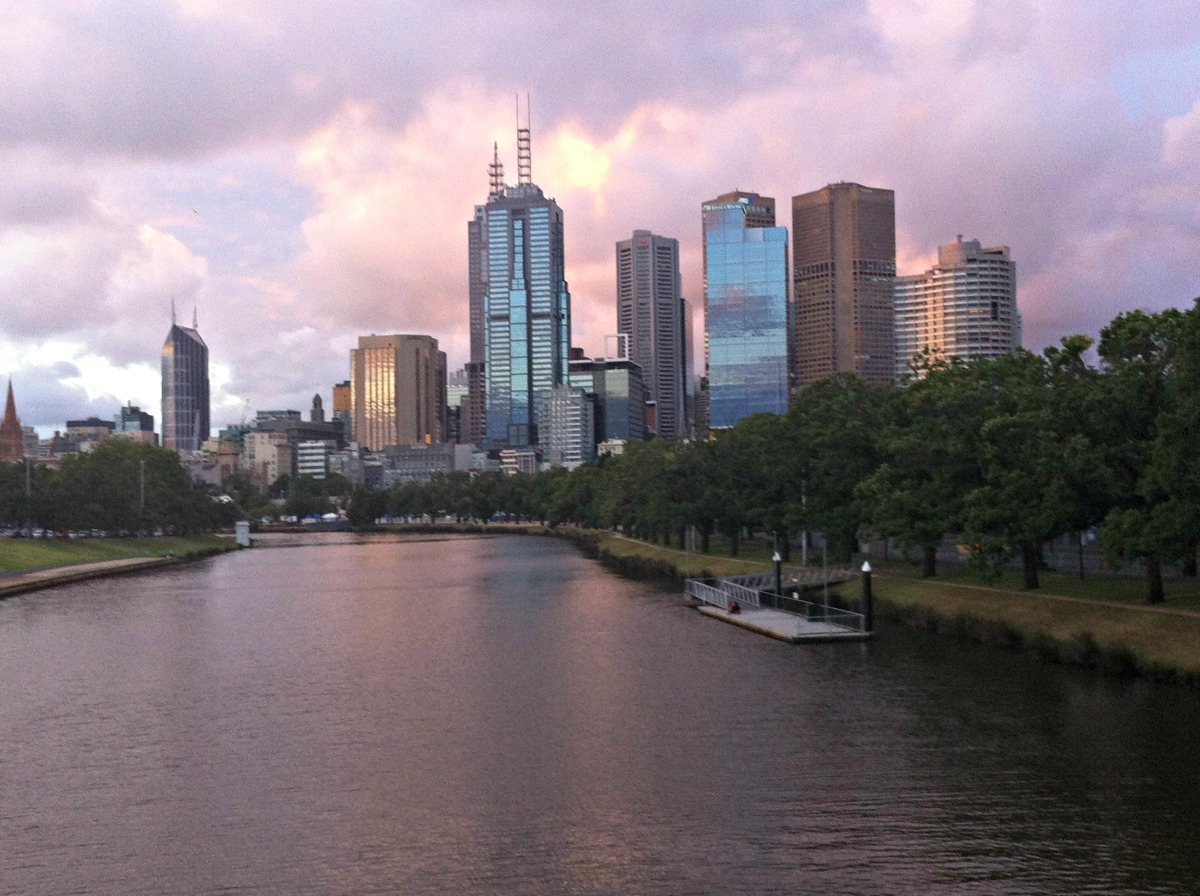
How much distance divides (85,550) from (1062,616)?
391 feet

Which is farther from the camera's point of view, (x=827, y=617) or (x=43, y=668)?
(x=827, y=617)

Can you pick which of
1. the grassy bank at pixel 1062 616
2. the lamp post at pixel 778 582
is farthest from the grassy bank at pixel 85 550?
the grassy bank at pixel 1062 616

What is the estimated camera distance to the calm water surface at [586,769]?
92.9ft

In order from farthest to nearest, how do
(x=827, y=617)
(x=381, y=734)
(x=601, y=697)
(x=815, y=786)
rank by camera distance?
(x=827, y=617)
(x=601, y=697)
(x=381, y=734)
(x=815, y=786)

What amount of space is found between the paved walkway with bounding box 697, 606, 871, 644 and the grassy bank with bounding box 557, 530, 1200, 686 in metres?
4.66

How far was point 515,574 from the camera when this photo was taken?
399 ft

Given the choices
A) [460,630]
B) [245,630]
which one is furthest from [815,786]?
[245,630]

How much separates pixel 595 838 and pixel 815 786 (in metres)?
7.53

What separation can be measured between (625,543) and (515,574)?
38.3 m

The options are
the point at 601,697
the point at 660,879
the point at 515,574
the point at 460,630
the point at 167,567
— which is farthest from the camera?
Result: the point at 167,567

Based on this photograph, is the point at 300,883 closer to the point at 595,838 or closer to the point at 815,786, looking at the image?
the point at 595,838

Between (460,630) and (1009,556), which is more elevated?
(1009,556)

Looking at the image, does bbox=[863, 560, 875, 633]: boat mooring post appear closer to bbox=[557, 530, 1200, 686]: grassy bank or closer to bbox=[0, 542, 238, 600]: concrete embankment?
bbox=[557, 530, 1200, 686]: grassy bank

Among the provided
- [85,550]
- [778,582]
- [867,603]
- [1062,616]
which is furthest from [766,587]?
[85,550]
